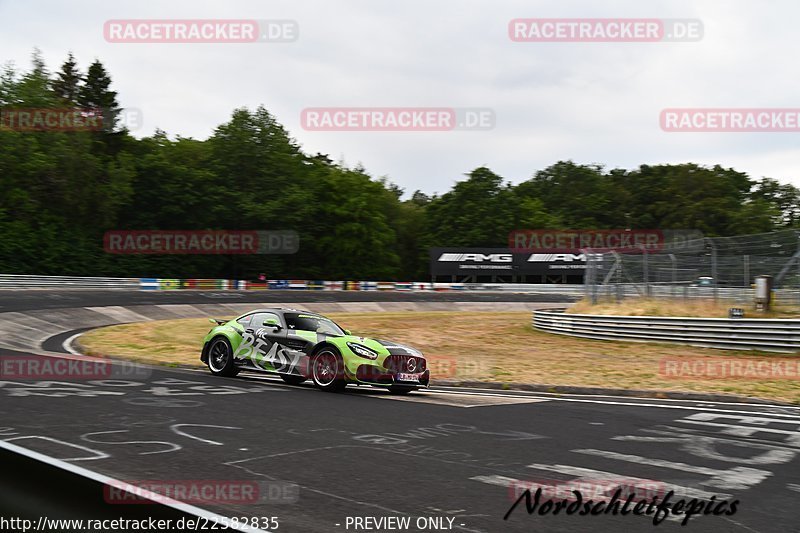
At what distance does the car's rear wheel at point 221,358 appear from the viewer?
536 inches

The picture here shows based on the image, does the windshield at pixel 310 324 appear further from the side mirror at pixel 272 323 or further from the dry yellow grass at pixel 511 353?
the dry yellow grass at pixel 511 353

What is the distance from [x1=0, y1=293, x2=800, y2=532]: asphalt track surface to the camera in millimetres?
5145

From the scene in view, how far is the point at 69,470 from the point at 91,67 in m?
79.9

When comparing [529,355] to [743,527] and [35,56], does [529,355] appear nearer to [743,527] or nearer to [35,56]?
[743,527]

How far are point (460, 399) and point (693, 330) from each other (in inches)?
481

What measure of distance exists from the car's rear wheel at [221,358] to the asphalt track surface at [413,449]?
1.94 metres

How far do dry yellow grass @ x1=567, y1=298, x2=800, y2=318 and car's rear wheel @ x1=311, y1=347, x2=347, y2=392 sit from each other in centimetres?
1393

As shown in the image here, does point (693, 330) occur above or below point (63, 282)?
below

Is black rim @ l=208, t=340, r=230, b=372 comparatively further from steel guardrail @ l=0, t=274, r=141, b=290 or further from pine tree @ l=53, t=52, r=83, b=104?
pine tree @ l=53, t=52, r=83, b=104

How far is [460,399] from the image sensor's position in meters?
11.8
